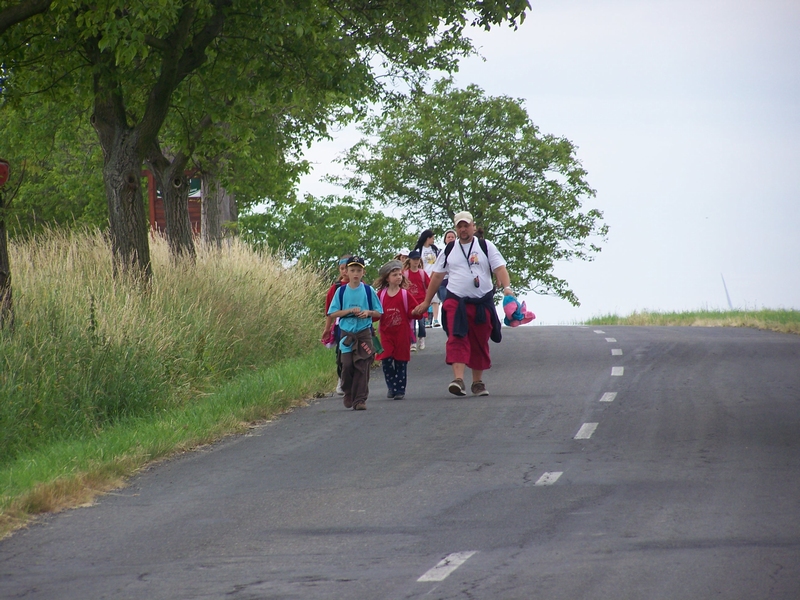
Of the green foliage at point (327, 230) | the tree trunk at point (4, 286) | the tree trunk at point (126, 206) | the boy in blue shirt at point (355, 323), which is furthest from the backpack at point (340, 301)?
the green foliage at point (327, 230)

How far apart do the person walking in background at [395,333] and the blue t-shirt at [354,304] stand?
0.55 metres

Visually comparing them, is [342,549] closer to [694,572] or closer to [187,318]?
[694,572]

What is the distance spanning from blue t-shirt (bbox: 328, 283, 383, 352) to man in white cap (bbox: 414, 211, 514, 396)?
72cm

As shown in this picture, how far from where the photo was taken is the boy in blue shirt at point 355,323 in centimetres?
1355

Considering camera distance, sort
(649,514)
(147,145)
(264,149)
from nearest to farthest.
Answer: (649,514) → (147,145) → (264,149)

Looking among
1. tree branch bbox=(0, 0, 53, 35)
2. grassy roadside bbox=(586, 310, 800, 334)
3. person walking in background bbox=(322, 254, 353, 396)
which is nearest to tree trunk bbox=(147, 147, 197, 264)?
person walking in background bbox=(322, 254, 353, 396)

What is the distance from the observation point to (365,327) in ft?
45.1

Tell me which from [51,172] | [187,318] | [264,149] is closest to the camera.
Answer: [187,318]

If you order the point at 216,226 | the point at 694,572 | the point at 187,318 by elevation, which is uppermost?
the point at 216,226

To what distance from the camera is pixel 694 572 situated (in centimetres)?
594

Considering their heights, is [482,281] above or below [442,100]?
below

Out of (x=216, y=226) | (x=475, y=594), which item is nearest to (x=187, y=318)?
(x=475, y=594)

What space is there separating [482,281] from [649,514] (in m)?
7.09

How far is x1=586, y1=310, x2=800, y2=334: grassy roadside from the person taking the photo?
26.8 m
